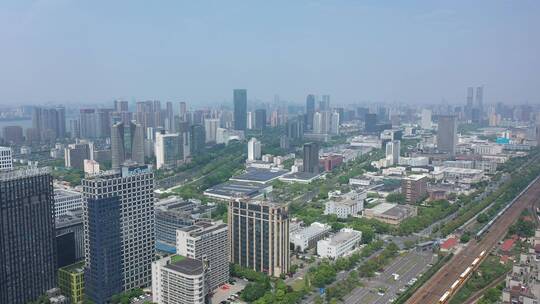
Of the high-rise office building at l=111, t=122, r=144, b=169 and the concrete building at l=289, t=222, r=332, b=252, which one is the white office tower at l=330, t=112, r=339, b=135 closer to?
the high-rise office building at l=111, t=122, r=144, b=169

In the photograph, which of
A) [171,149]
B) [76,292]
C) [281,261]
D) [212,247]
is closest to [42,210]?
[76,292]

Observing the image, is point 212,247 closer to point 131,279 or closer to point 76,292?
point 131,279

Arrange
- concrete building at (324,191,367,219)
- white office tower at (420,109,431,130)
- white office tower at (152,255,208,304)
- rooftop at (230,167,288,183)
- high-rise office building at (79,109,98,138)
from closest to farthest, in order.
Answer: white office tower at (152,255,208,304)
concrete building at (324,191,367,219)
rooftop at (230,167,288,183)
high-rise office building at (79,109,98,138)
white office tower at (420,109,431,130)

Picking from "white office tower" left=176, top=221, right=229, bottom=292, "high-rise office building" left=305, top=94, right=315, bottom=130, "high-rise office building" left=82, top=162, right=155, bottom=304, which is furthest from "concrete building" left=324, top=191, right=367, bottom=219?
"high-rise office building" left=305, top=94, right=315, bottom=130

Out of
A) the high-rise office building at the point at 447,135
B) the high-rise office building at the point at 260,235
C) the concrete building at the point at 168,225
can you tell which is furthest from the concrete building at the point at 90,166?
the high-rise office building at the point at 447,135

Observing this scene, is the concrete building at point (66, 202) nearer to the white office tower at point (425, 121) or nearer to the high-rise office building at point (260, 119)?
the high-rise office building at point (260, 119)

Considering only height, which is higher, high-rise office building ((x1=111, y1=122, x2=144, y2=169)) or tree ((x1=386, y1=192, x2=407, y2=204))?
high-rise office building ((x1=111, y1=122, x2=144, y2=169))

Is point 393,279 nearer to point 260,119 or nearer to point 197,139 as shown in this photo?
point 197,139
